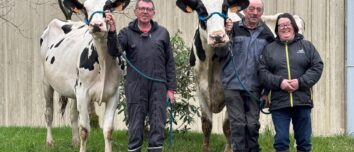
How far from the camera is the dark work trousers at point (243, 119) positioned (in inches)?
289

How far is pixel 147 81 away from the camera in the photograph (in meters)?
7.27

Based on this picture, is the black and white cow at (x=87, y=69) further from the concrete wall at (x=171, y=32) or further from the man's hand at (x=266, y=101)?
the concrete wall at (x=171, y=32)

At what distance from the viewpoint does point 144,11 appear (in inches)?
283

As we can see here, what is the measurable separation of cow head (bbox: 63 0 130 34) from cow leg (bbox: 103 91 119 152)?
1194mm

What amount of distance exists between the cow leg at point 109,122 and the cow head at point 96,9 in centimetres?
119

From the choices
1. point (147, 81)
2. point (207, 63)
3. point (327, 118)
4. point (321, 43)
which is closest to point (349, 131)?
point (327, 118)

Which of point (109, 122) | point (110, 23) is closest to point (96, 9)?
point (110, 23)

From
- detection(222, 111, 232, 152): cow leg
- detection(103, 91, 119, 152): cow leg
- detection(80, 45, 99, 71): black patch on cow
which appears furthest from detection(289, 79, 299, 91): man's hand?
detection(80, 45, 99, 71): black patch on cow

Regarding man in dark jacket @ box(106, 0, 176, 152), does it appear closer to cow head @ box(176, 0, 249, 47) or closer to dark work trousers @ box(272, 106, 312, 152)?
cow head @ box(176, 0, 249, 47)

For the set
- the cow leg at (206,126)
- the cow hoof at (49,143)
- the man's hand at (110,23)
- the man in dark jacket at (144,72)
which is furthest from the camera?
the cow hoof at (49,143)

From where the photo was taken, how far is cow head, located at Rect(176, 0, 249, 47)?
7078 mm

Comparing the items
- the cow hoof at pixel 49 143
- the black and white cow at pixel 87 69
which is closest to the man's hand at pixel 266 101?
the black and white cow at pixel 87 69

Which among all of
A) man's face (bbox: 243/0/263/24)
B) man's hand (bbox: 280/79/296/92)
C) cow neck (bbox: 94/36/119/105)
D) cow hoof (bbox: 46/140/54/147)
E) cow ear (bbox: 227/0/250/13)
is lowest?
cow hoof (bbox: 46/140/54/147)

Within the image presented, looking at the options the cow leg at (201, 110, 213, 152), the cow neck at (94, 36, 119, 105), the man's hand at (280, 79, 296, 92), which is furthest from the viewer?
the cow leg at (201, 110, 213, 152)
